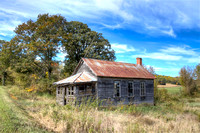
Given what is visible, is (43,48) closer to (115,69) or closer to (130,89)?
(115,69)

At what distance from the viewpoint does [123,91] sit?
17.4m

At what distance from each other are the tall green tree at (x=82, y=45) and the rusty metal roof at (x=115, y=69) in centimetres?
715

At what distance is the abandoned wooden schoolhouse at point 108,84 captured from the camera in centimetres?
1542

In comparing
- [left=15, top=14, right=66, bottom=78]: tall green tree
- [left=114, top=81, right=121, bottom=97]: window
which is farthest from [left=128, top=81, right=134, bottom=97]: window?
[left=15, top=14, right=66, bottom=78]: tall green tree

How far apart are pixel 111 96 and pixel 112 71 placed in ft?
9.11

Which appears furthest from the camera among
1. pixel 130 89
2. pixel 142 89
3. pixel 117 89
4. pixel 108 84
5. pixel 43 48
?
pixel 43 48

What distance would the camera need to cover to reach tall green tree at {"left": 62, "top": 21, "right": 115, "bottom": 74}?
2684 centimetres

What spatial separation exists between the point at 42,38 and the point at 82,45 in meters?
7.12

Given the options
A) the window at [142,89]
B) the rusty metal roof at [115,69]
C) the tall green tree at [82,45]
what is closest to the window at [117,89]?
the rusty metal roof at [115,69]

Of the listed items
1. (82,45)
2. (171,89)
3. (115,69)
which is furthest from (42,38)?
(171,89)

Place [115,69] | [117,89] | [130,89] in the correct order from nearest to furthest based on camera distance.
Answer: [117,89] < [130,89] < [115,69]

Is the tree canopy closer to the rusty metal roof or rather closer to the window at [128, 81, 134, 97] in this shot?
the rusty metal roof

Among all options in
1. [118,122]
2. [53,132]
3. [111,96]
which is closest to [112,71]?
[111,96]

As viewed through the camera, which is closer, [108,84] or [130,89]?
[108,84]
